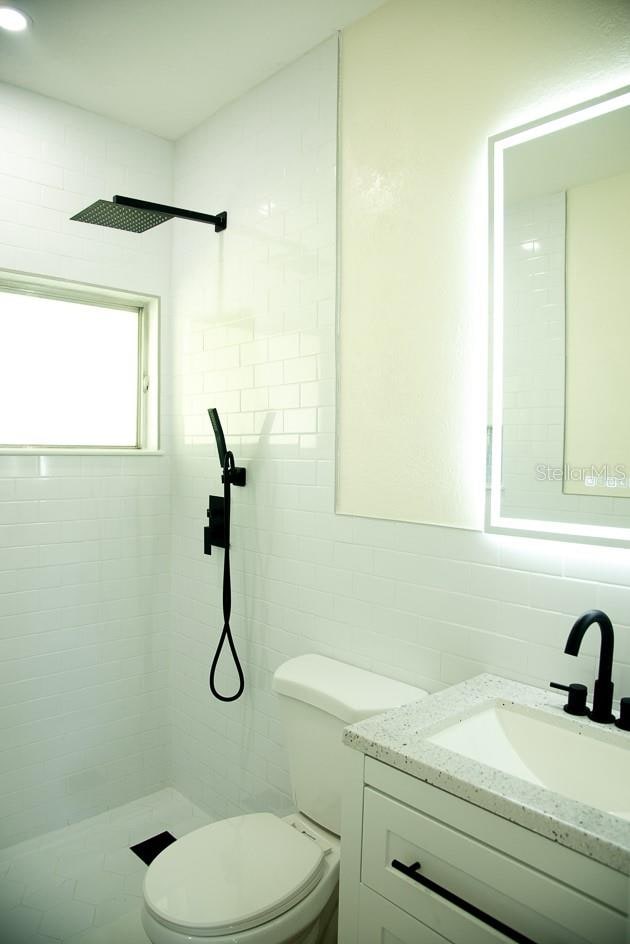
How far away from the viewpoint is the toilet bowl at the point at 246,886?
56.7 inches

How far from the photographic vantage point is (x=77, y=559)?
2652mm

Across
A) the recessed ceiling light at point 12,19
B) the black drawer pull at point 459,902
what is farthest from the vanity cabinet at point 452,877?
the recessed ceiling light at point 12,19

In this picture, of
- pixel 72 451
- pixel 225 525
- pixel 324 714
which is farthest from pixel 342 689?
pixel 72 451

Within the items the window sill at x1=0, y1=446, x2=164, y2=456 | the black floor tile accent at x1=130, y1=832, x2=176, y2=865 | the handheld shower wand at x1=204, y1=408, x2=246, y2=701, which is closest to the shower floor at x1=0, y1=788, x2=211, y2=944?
the black floor tile accent at x1=130, y1=832, x2=176, y2=865

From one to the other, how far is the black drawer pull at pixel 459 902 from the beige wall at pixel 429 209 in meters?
0.82

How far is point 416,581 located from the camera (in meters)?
1.85

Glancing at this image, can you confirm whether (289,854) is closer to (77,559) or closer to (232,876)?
(232,876)

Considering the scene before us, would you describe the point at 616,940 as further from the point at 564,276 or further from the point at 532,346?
the point at 564,276

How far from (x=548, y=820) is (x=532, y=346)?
1.03 metres

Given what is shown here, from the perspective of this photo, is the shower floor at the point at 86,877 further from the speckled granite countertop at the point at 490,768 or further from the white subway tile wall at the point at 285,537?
the speckled granite countertop at the point at 490,768

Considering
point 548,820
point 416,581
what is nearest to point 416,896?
point 548,820

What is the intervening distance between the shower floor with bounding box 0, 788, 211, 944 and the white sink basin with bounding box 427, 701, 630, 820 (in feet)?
4.75

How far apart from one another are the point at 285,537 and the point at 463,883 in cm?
134

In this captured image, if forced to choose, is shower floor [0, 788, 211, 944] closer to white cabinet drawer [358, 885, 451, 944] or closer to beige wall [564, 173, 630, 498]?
white cabinet drawer [358, 885, 451, 944]
